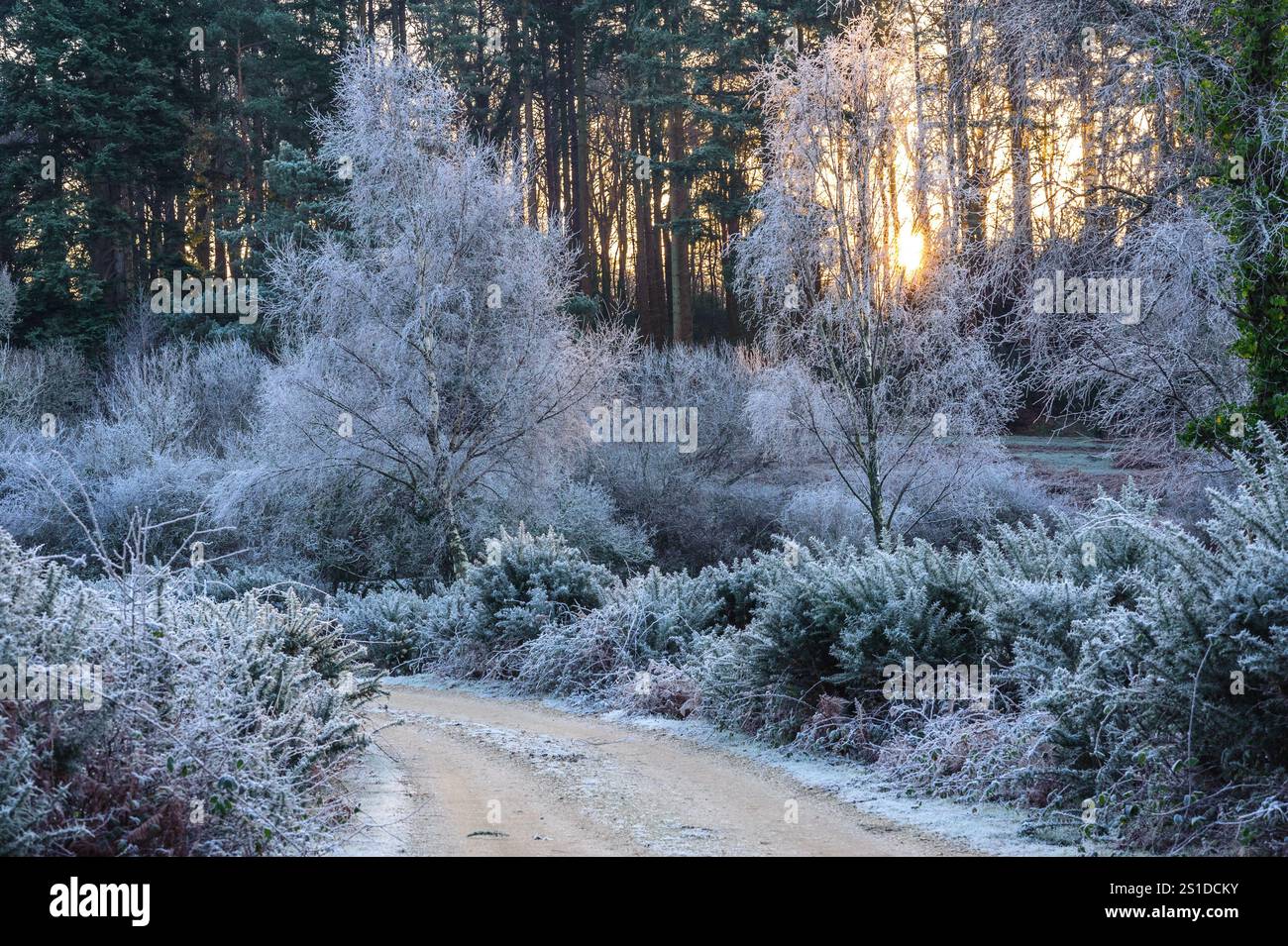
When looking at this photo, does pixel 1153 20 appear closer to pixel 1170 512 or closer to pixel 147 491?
pixel 1170 512

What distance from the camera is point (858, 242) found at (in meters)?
17.2

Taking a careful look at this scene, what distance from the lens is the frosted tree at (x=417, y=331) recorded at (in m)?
21.5

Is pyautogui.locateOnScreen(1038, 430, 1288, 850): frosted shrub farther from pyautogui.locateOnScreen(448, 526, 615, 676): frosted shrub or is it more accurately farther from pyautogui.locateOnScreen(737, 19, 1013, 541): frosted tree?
pyautogui.locateOnScreen(737, 19, 1013, 541): frosted tree

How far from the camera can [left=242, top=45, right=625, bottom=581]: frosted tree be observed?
70.5 feet

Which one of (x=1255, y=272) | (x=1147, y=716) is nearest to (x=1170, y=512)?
(x=1255, y=272)

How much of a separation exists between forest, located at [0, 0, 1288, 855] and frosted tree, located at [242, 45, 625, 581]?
3.8 inches

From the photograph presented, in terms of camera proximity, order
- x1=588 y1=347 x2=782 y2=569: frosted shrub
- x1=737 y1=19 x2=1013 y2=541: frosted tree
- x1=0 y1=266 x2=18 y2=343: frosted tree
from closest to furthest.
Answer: x1=737 y1=19 x2=1013 y2=541: frosted tree
x1=588 y1=347 x2=782 y2=569: frosted shrub
x1=0 y1=266 x2=18 y2=343: frosted tree

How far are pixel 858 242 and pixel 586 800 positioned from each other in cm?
1154

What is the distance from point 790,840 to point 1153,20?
10968 millimetres

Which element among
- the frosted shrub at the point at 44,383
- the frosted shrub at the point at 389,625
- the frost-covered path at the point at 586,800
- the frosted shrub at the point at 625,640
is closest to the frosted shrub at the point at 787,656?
the frost-covered path at the point at 586,800

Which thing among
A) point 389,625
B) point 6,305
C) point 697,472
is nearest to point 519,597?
point 389,625

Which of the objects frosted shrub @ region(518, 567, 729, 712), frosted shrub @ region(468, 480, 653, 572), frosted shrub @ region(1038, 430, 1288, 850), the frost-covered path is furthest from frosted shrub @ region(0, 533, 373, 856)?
frosted shrub @ region(468, 480, 653, 572)

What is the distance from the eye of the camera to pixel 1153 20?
13102mm

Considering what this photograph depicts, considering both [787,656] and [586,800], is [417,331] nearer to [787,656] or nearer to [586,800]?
[787,656]
